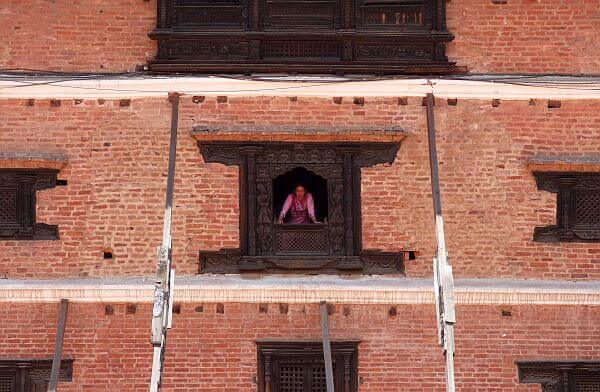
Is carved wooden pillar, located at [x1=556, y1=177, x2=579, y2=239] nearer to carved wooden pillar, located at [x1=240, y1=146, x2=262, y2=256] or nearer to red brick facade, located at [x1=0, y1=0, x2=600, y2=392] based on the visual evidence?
red brick facade, located at [x1=0, y1=0, x2=600, y2=392]

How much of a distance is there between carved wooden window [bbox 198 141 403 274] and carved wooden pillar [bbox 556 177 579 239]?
2.00 m

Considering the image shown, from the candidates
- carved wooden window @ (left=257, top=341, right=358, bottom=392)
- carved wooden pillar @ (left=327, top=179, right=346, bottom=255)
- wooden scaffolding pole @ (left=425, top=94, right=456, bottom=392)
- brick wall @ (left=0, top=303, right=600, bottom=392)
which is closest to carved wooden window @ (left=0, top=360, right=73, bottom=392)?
brick wall @ (left=0, top=303, right=600, bottom=392)

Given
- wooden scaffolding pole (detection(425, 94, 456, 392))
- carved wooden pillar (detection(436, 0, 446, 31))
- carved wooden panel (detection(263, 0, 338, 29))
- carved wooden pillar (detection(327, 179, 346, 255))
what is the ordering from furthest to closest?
carved wooden panel (detection(263, 0, 338, 29))
carved wooden pillar (detection(436, 0, 446, 31))
carved wooden pillar (detection(327, 179, 346, 255))
wooden scaffolding pole (detection(425, 94, 456, 392))

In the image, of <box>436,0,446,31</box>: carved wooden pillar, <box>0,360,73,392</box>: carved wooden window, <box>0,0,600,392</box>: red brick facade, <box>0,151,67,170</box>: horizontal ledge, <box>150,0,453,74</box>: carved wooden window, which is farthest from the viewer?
<box>436,0,446,31</box>: carved wooden pillar

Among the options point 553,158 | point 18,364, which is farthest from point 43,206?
point 553,158

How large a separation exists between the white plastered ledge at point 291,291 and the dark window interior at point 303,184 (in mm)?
1696

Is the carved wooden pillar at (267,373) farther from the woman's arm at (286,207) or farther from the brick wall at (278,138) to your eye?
the woman's arm at (286,207)

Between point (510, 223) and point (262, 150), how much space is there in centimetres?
314

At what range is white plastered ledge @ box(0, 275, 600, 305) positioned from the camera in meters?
14.0

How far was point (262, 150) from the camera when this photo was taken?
47.2 feet

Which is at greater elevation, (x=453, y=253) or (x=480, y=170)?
(x=480, y=170)

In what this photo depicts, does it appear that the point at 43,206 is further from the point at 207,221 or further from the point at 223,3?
the point at 223,3

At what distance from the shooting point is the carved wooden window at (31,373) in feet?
45.7

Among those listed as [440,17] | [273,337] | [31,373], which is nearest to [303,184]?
[273,337]
